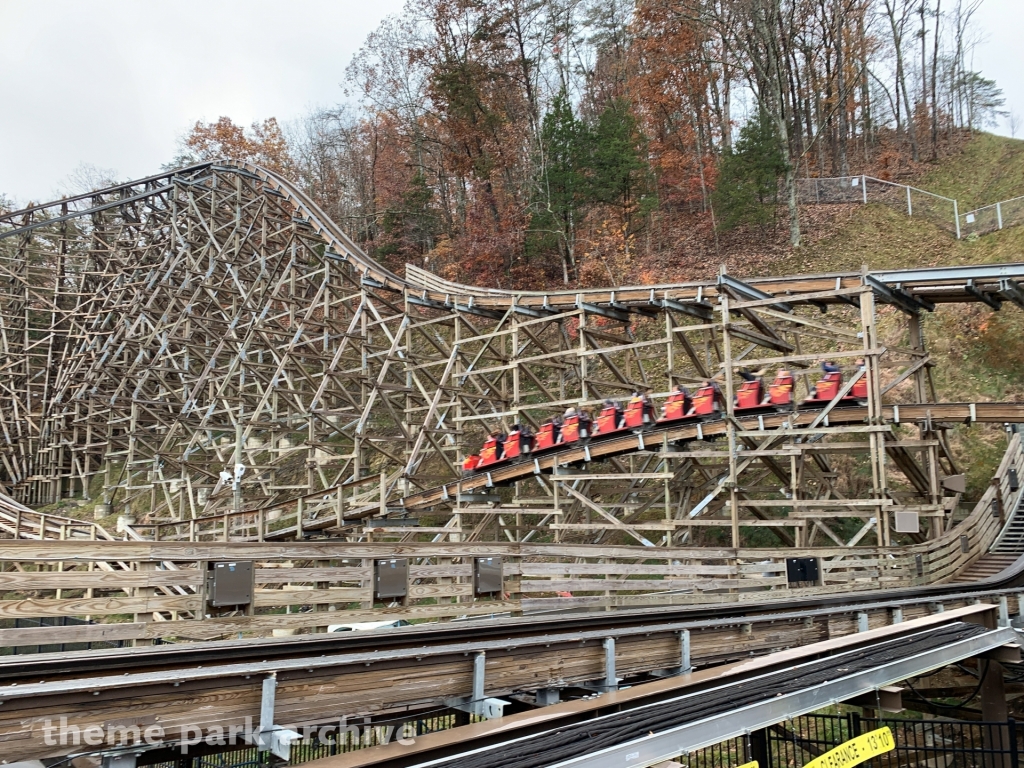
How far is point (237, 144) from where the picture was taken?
45.9m

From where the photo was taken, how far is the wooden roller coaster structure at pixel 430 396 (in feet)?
47.9

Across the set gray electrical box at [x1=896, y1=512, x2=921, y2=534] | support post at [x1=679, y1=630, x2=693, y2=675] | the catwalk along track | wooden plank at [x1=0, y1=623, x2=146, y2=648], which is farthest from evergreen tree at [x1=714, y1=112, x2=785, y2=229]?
wooden plank at [x1=0, y1=623, x2=146, y2=648]

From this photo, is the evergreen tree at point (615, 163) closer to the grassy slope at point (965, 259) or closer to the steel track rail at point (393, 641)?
the grassy slope at point (965, 259)

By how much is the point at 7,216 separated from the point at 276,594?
85.9ft

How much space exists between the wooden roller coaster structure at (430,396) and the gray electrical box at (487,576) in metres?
5.16

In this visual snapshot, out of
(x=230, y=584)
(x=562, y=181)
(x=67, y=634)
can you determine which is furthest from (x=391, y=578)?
(x=562, y=181)

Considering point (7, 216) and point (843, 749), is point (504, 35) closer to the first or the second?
point (7, 216)

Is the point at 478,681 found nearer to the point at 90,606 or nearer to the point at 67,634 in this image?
the point at 67,634

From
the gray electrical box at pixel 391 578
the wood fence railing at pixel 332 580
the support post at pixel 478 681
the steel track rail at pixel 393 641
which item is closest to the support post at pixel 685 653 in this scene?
the steel track rail at pixel 393 641

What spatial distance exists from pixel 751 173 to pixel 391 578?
24.9 meters

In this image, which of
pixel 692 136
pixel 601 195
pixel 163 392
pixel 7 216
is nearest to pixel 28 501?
pixel 163 392

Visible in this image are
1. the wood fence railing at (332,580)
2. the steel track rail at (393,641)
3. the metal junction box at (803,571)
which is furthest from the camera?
the metal junction box at (803,571)

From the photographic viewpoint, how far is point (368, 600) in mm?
7848

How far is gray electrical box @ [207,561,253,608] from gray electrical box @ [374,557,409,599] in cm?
121
